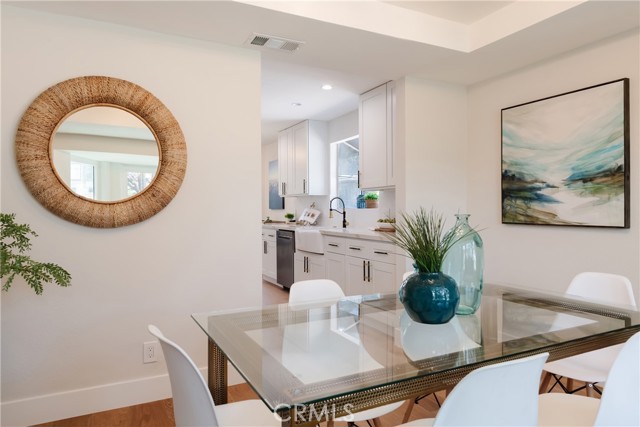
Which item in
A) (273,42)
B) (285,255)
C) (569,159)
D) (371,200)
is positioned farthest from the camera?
(285,255)

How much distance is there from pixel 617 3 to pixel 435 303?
2.04m

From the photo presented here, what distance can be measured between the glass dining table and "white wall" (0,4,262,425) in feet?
3.43

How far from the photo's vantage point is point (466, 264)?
169 centimetres

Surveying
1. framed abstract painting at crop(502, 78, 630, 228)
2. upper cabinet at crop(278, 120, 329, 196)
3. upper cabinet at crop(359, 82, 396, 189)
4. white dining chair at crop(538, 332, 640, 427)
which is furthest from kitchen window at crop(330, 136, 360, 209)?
white dining chair at crop(538, 332, 640, 427)

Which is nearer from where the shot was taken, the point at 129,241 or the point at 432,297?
the point at 432,297

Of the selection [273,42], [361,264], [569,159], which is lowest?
[361,264]

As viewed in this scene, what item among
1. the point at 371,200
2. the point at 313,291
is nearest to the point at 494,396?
the point at 313,291

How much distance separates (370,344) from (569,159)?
233cm

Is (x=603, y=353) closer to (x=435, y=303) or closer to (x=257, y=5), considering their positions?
(x=435, y=303)

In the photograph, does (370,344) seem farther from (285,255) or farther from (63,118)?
(285,255)

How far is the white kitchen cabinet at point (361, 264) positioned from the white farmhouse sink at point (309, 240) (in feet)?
0.40

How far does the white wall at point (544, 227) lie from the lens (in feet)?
8.32

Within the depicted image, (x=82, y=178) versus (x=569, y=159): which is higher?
(x=569, y=159)

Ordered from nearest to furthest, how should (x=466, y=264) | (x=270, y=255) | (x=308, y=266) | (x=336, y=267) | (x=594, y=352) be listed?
(x=466, y=264) → (x=594, y=352) → (x=336, y=267) → (x=308, y=266) → (x=270, y=255)
